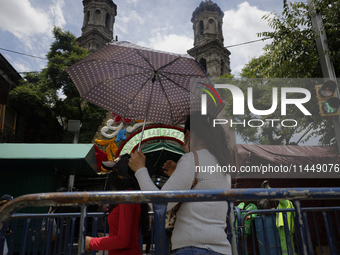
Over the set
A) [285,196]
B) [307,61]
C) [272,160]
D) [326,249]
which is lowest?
[326,249]

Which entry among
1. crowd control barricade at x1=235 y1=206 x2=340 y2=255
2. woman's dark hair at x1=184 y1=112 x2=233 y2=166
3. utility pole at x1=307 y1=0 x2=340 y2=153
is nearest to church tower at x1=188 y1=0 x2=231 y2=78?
utility pole at x1=307 y1=0 x2=340 y2=153

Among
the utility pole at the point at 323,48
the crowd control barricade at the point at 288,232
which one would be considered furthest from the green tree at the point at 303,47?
the crowd control barricade at the point at 288,232

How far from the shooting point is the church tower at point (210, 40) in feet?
100

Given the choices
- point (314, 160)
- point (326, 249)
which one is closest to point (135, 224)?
point (326, 249)

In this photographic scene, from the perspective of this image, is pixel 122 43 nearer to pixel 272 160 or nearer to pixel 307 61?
pixel 272 160

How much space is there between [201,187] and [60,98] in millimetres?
19748

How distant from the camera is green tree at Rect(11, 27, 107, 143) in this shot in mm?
18188

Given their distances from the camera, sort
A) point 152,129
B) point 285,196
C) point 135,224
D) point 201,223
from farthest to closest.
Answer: point 152,129, point 135,224, point 201,223, point 285,196

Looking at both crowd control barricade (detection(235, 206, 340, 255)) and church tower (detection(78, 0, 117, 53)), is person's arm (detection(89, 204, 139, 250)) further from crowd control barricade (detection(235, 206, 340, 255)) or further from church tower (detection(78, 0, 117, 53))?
church tower (detection(78, 0, 117, 53))

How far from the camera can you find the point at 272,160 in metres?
8.22

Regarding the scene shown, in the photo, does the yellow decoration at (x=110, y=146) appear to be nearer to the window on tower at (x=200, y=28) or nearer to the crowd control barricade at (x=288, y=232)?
the crowd control barricade at (x=288, y=232)

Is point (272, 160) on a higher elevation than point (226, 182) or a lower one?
higher

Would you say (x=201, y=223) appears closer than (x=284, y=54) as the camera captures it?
Yes

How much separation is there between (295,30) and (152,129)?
8107 mm
